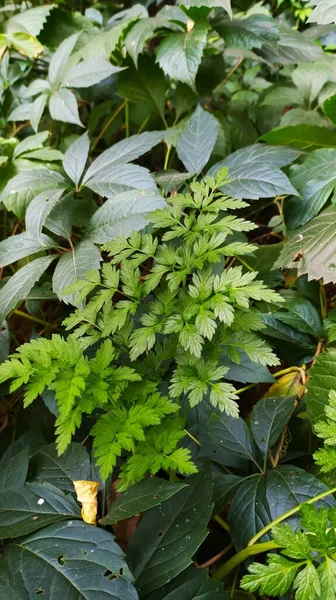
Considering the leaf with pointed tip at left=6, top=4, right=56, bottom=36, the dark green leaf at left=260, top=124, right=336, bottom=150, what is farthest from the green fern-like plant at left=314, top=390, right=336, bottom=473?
the leaf with pointed tip at left=6, top=4, right=56, bottom=36

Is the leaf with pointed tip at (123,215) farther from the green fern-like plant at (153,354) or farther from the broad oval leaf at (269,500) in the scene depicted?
the broad oval leaf at (269,500)

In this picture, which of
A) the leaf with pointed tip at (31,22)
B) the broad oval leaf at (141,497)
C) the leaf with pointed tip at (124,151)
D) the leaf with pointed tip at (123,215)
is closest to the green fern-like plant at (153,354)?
the broad oval leaf at (141,497)

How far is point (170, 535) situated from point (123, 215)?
58 centimetres

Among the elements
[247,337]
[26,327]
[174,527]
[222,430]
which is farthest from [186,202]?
[26,327]

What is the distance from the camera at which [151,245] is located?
792 mm

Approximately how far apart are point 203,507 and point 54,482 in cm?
27

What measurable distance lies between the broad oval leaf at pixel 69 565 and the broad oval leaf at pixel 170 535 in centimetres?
5

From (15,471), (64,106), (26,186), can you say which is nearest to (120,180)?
(26,186)

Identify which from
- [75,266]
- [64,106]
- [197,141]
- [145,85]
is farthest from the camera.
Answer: [145,85]

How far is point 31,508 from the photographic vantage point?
0.79 metres

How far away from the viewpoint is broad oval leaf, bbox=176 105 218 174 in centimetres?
113

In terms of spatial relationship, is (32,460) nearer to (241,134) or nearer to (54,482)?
(54,482)

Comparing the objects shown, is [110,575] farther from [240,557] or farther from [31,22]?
[31,22]

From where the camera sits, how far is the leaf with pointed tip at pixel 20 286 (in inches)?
36.9
